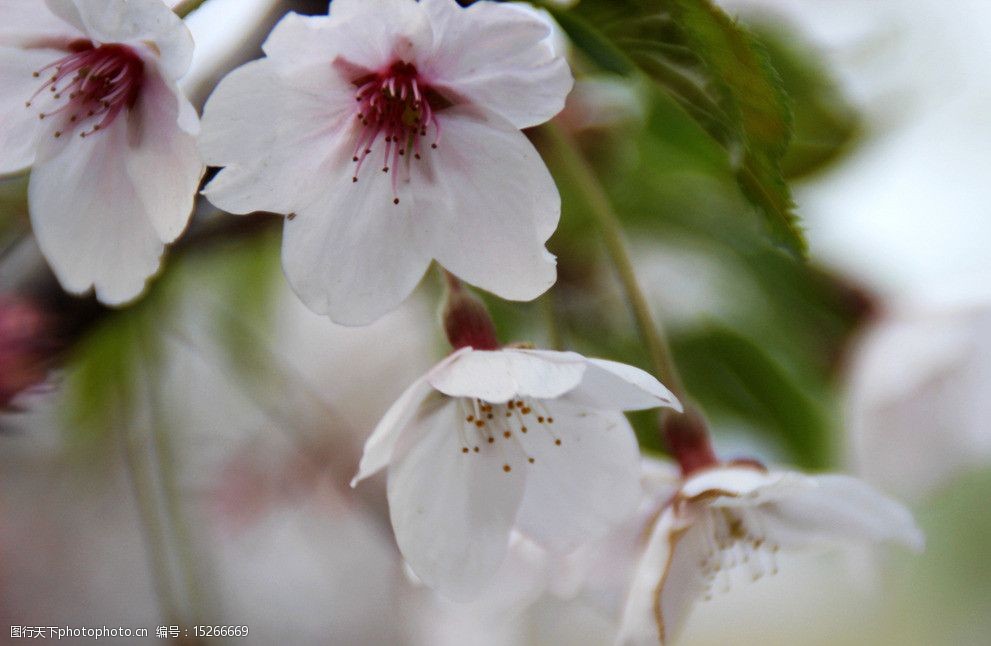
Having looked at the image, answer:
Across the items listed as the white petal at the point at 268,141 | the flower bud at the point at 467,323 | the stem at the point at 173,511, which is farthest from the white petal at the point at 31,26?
the stem at the point at 173,511

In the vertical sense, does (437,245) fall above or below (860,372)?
above

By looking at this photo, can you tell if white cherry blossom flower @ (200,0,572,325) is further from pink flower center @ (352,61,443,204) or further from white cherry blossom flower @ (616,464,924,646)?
white cherry blossom flower @ (616,464,924,646)

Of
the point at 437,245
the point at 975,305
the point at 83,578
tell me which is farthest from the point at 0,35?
the point at 83,578

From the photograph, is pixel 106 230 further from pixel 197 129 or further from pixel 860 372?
pixel 860 372

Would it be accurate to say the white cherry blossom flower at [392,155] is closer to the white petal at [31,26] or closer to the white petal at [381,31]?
the white petal at [381,31]

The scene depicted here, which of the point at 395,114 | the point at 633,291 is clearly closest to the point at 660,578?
the point at 633,291

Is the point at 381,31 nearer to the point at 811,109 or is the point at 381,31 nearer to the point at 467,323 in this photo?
the point at 467,323
